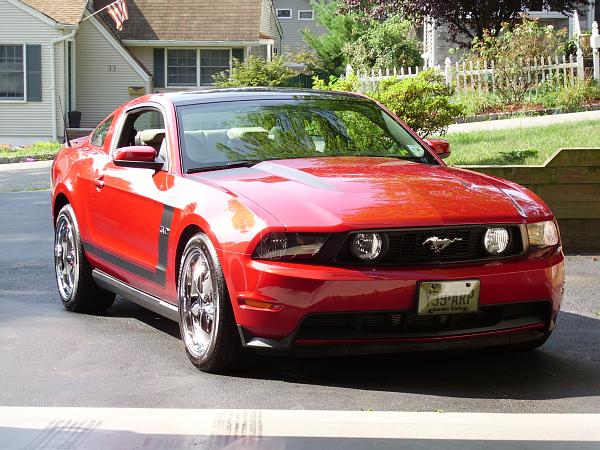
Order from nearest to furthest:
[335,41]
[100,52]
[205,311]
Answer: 1. [205,311]
2. [100,52]
3. [335,41]

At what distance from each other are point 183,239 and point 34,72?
1214 inches

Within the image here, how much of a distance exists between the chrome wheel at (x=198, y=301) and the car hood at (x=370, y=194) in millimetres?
421

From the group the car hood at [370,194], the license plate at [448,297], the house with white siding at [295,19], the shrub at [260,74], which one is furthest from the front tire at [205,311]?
the house with white siding at [295,19]

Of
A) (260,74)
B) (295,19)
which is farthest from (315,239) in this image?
(295,19)

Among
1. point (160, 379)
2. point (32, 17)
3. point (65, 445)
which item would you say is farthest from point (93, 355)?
point (32, 17)

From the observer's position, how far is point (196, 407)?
5730 mm

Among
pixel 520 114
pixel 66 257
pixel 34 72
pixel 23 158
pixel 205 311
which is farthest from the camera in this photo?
pixel 34 72

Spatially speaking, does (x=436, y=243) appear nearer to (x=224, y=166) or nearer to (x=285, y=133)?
(x=224, y=166)

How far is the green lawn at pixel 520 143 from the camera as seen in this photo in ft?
52.0

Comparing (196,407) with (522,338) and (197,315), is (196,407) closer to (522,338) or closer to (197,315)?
(197,315)

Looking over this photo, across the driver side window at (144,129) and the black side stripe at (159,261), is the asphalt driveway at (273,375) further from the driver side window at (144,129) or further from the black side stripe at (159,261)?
the driver side window at (144,129)

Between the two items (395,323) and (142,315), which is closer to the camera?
(395,323)

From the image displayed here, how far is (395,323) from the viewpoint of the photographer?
6.02 metres

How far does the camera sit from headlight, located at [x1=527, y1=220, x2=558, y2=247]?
6.32m
